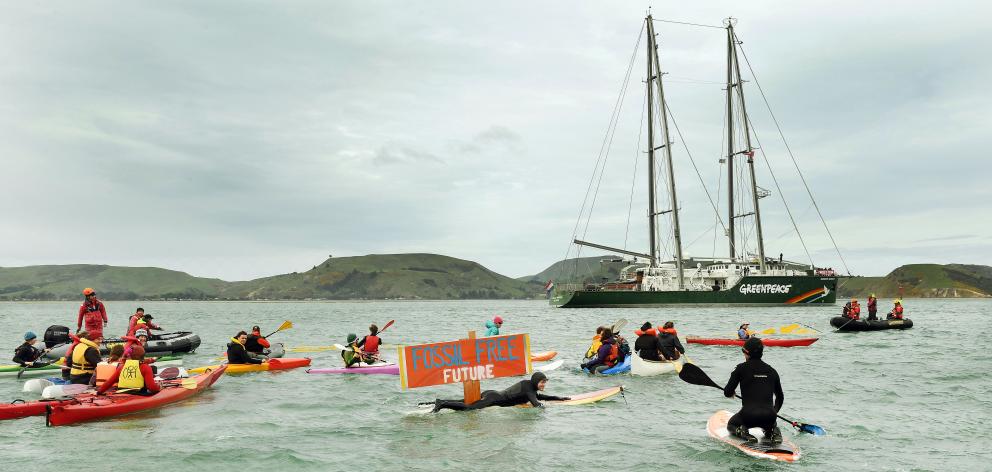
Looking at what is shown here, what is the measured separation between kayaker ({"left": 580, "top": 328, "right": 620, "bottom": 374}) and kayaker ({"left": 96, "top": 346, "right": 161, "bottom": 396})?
14.8 metres

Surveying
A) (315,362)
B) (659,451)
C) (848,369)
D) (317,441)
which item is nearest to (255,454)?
(317,441)

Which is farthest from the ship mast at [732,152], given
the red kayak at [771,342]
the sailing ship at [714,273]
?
the red kayak at [771,342]

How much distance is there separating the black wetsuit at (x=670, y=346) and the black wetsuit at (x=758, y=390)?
1173 cm

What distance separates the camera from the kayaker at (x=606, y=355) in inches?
991

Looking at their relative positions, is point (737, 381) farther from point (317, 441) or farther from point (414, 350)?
point (317, 441)

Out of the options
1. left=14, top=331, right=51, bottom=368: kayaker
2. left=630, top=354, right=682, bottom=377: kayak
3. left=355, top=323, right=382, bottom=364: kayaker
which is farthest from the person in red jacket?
left=630, top=354, right=682, bottom=377: kayak

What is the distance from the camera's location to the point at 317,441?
50.0 ft

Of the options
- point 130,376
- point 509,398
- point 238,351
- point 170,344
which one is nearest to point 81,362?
point 130,376

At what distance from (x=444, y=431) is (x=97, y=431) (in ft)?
25.3

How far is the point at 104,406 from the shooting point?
1617 centimetres

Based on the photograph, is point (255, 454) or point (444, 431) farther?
point (444, 431)

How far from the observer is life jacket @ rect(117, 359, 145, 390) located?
1714 centimetres

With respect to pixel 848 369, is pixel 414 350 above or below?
above

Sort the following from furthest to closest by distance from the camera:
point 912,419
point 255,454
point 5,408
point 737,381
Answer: point 912,419
point 5,408
point 255,454
point 737,381
